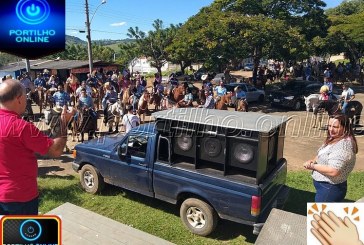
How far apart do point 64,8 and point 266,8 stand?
20.7 meters

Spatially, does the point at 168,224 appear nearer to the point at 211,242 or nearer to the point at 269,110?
the point at 211,242

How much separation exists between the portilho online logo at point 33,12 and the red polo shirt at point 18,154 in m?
5.30

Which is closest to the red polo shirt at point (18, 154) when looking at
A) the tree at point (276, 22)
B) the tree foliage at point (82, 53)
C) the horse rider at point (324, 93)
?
the horse rider at point (324, 93)

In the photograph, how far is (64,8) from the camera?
7.46m

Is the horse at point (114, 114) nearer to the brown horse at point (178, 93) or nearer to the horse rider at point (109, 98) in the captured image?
the horse rider at point (109, 98)

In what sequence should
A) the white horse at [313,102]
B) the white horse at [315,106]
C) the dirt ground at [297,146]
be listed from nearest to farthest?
1. the dirt ground at [297,146]
2. the white horse at [315,106]
3. the white horse at [313,102]

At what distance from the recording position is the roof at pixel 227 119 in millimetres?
5387

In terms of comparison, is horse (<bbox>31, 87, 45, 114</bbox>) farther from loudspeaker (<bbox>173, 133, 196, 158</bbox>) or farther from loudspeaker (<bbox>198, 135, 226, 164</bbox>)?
loudspeaker (<bbox>198, 135, 226, 164</bbox>)

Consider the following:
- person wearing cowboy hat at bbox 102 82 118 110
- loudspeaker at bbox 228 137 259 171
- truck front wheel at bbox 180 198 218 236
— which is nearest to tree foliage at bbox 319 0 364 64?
person wearing cowboy hat at bbox 102 82 118 110

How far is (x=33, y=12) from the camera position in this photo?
7367 mm

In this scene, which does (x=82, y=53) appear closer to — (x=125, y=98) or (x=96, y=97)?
(x=96, y=97)

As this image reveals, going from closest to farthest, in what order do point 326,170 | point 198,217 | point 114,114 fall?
point 326,170 < point 198,217 < point 114,114

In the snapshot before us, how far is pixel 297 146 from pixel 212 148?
6732 millimetres

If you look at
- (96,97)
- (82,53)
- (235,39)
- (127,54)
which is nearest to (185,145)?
(96,97)
